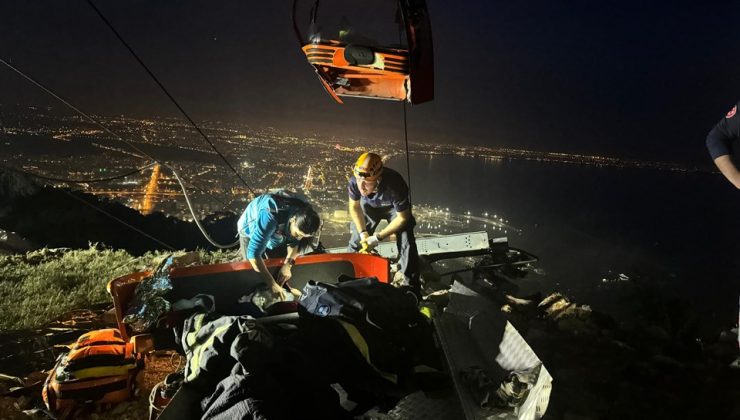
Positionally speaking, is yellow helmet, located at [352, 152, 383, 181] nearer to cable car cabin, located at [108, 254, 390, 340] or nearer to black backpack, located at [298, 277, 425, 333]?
cable car cabin, located at [108, 254, 390, 340]

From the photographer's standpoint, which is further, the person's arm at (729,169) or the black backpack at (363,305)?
the person's arm at (729,169)

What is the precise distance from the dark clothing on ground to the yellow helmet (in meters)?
3.31

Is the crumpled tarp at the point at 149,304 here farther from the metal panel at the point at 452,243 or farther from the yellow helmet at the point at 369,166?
the metal panel at the point at 452,243

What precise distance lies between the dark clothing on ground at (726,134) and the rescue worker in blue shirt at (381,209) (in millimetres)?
3147

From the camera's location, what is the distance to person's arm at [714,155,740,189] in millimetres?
2744

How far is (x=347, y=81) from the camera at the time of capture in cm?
486

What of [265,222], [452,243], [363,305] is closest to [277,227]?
[265,222]

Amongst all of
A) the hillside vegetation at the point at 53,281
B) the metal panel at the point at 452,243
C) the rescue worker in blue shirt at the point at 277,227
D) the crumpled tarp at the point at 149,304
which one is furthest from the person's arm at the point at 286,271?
the metal panel at the point at 452,243

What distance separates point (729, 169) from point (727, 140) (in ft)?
0.85

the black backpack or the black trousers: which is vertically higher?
the black backpack

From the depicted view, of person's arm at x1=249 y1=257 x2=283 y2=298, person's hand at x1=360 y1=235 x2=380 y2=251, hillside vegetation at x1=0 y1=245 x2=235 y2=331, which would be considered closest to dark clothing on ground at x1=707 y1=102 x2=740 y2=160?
person's hand at x1=360 y1=235 x2=380 y2=251

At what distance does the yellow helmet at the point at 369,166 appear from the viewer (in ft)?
15.4

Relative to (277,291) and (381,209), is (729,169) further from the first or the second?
(277,291)

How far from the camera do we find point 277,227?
4125 millimetres
